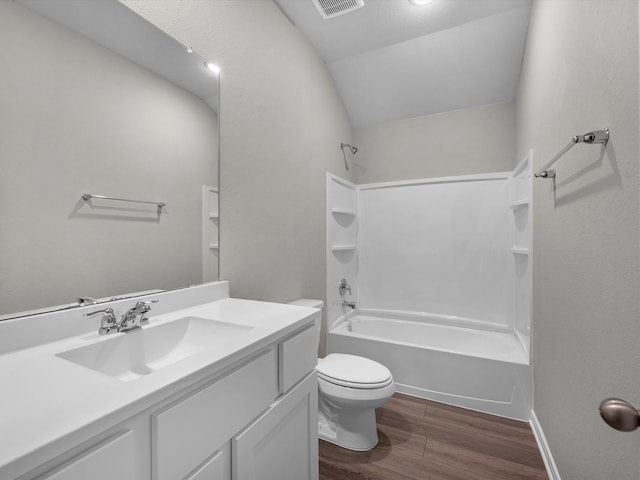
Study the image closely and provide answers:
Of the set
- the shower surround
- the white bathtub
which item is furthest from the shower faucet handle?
the white bathtub

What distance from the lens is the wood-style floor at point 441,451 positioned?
1489mm

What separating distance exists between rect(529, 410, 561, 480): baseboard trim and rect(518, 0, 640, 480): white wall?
52 millimetres

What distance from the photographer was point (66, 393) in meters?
0.55

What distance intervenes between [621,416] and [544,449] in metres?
1.54

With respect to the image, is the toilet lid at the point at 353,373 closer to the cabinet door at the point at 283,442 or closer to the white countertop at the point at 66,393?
the cabinet door at the point at 283,442

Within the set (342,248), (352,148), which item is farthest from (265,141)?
(352,148)

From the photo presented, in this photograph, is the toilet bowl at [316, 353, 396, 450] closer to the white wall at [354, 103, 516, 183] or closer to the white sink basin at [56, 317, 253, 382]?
the white sink basin at [56, 317, 253, 382]

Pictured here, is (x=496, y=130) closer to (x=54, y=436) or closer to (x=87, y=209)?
(x=87, y=209)

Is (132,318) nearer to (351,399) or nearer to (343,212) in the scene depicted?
(351,399)

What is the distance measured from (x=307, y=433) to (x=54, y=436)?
891 millimetres

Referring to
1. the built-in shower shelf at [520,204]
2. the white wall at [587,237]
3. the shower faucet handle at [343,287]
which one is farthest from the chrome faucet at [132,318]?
the built-in shower shelf at [520,204]

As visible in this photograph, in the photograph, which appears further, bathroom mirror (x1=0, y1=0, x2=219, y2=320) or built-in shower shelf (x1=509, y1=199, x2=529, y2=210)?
built-in shower shelf (x1=509, y1=199, x2=529, y2=210)

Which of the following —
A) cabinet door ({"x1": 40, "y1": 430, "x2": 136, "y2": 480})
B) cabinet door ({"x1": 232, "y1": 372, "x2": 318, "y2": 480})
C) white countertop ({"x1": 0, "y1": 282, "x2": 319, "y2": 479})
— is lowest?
cabinet door ({"x1": 232, "y1": 372, "x2": 318, "y2": 480})

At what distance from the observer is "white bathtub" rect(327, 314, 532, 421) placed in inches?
76.9
